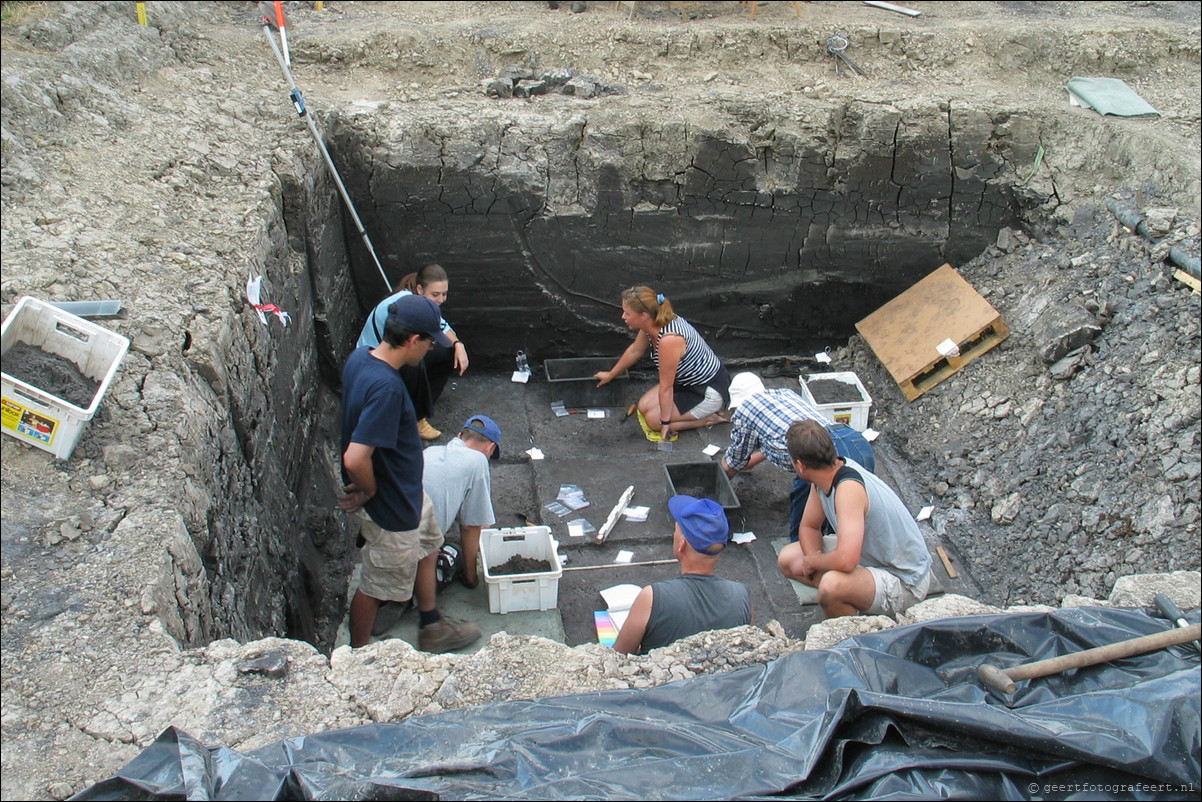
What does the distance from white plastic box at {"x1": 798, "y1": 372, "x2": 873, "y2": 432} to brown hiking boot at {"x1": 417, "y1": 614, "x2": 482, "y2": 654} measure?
294 cm

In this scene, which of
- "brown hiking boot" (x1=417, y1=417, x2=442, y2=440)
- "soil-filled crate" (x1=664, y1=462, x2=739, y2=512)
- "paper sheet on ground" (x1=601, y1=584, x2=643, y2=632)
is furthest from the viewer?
"brown hiking boot" (x1=417, y1=417, x2=442, y2=440)

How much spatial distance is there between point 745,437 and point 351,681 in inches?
119

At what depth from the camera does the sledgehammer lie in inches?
108

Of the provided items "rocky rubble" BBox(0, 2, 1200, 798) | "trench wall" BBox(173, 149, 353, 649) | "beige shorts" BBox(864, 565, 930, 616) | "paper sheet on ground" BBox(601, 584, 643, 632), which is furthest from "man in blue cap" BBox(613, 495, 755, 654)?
"trench wall" BBox(173, 149, 353, 649)

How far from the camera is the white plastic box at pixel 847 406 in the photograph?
626 cm

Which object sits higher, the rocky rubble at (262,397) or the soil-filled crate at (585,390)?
the rocky rubble at (262,397)

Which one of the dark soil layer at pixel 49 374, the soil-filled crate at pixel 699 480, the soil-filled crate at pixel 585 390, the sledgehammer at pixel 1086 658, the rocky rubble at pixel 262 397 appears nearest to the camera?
the sledgehammer at pixel 1086 658

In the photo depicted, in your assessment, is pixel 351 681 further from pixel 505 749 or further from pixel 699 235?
pixel 699 235

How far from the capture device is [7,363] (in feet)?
11.0

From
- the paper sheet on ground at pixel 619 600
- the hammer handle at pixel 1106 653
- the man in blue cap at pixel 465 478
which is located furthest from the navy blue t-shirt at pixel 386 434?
the hammer handle at pixel 1106 653

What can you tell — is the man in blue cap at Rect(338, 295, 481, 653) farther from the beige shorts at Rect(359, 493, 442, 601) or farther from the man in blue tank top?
the man in blue tank top

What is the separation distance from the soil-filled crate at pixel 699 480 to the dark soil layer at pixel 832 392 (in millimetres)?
1061

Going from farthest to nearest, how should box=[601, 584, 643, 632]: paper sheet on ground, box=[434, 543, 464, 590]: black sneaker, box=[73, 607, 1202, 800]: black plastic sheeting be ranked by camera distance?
box=[434, 543, 464, 590]: black sneaker < box=[601, 584, 643, 632]: paper sheet on ground < box=[73, 607, 1202, 800]: black plastic sheeting

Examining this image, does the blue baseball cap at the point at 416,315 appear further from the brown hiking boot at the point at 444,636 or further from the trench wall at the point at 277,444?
the brown hiking boot at the point at 444,636
